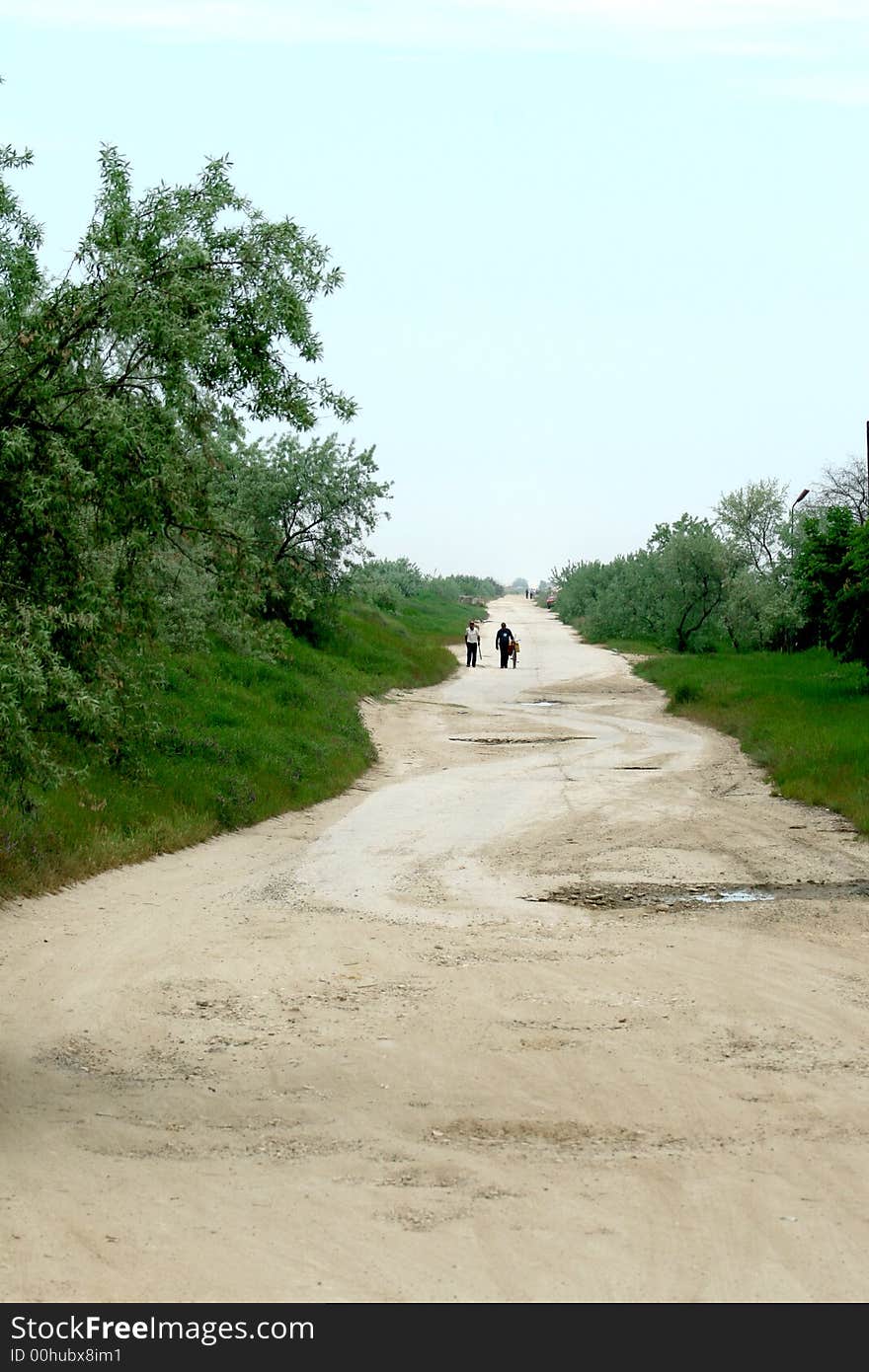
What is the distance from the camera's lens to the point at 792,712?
3136cm

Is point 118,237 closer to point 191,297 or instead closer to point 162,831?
point 191,297

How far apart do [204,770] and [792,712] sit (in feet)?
51.7

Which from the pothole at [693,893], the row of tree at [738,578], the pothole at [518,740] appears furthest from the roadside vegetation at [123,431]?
the row of tree at [738,578]

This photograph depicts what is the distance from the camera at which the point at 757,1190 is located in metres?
6.95

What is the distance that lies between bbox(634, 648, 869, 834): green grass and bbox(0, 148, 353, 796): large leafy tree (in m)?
11.7

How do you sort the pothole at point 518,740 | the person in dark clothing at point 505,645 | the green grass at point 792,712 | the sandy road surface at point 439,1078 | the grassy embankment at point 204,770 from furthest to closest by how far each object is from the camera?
1. the person in dark clothing at point 505,645
2. the pothole at point 518,740
3. the green grass at point 792,712
4. the grassy embankment at point 204,770
5. the sandy road surface at point 439,1078

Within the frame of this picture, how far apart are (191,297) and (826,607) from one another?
2752 centimetres

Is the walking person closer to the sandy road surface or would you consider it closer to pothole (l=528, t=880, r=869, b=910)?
the sandy road surface

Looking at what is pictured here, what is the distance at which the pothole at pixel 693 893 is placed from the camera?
1431 cm

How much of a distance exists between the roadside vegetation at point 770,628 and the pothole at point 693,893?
12.0 ft

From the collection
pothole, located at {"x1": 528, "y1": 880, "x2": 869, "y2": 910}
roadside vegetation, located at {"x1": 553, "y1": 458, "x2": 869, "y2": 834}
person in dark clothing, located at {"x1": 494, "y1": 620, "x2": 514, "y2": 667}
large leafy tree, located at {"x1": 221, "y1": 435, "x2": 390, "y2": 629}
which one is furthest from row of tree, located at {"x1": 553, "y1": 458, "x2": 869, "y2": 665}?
pothole, located at {"x1": 528, "y1": 880, "x2": 869, "y2": 910}

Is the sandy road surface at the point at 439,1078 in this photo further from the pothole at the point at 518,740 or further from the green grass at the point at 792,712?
the pothole at the point at 518,740

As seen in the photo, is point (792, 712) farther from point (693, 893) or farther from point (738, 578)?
point (738, 578)

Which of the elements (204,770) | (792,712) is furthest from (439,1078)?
(792,712)
